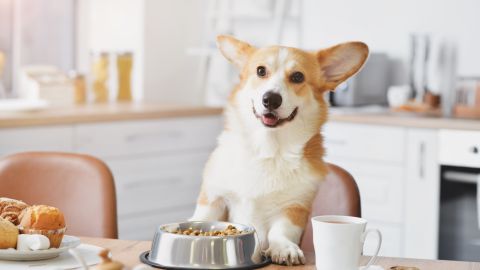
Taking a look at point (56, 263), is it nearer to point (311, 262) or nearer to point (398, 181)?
point (311, 262)

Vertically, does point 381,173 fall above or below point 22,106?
below

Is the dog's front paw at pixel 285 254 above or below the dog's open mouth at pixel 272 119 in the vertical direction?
below

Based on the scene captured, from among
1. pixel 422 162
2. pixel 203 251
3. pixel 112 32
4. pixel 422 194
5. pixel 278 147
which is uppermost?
pixel 112 32

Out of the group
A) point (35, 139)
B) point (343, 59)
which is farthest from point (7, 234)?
point (35, 139)

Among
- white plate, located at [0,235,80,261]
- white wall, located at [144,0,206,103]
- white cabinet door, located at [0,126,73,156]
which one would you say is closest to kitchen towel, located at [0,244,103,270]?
white plate, located at [0,235,80,261]

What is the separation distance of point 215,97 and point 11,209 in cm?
292

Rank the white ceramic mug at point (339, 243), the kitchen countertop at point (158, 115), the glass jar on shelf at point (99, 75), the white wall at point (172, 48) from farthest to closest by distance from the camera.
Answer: the white wall at point (172, 48) → the glass jar on shelf at point (99, 75) → the kitchen countertop at point (158, 115) → the white ceramic mug at point (339, 243)

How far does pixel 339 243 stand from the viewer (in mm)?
1132

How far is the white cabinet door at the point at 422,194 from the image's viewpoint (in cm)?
300

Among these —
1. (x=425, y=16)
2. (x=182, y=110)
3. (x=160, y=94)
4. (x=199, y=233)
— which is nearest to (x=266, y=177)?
(x=199, y=233)

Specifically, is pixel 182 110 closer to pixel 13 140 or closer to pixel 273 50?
pixel 13 140

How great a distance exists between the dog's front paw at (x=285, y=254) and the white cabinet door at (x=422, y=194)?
1.85m

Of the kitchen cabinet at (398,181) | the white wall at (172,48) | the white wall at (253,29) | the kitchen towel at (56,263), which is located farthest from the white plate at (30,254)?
the white wall at (172,48)

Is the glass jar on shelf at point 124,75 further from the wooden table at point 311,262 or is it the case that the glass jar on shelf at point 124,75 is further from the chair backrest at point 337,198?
the wooden table at point 311,262
